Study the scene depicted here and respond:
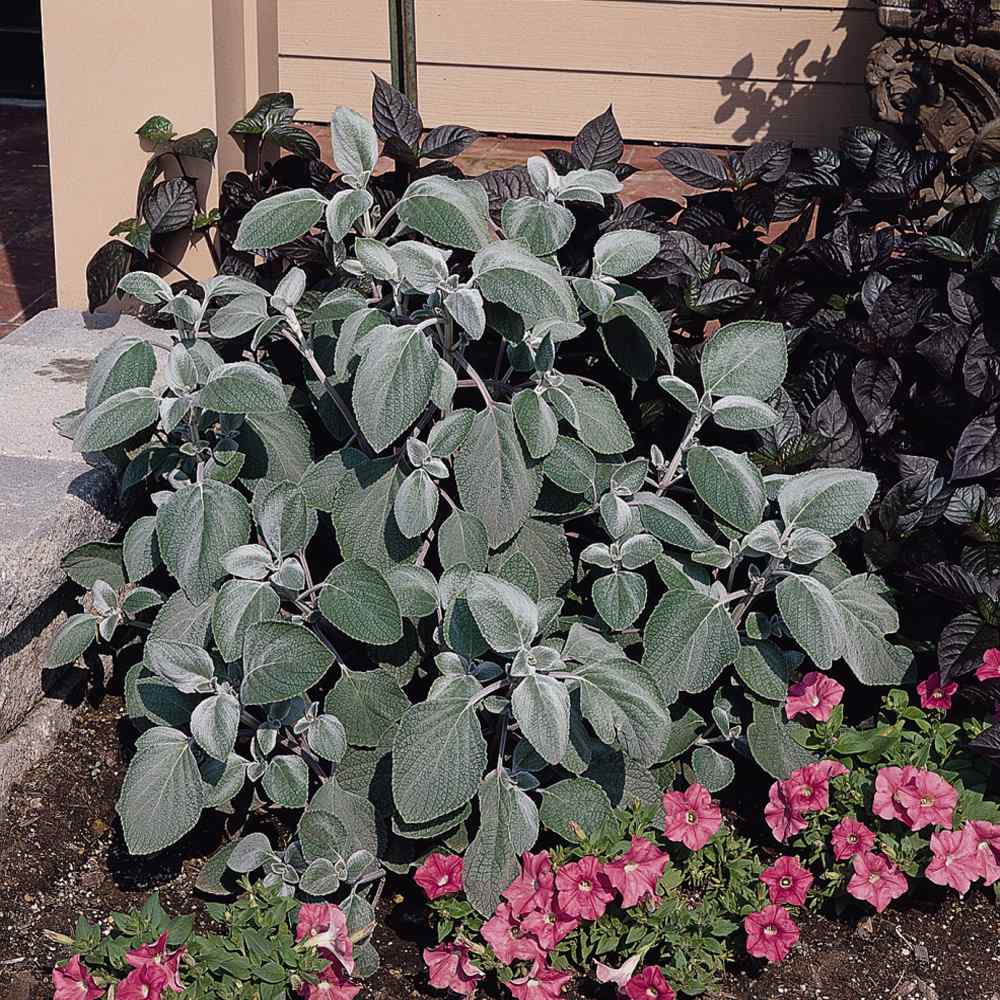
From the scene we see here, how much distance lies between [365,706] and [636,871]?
1.43 ft

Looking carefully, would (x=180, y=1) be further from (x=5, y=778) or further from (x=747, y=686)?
(x=747, y=686)

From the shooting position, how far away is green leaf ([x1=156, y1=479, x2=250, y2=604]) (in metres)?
1.84

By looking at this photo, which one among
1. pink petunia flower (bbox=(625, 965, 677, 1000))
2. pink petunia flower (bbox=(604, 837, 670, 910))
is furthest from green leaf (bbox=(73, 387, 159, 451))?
pink petunia flower (bbox=(625, 965, 677, 1000))

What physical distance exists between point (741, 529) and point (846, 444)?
33 cm

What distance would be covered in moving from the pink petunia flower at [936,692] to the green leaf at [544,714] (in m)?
0.65

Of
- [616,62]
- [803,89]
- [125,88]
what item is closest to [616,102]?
[616,62]

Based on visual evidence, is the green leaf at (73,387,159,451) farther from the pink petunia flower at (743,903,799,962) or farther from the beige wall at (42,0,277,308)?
the pink petunia flower at (743,903,799,962)

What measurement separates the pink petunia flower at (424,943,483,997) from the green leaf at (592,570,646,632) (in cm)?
48

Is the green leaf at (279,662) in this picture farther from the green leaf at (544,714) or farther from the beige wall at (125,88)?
the beige wall at (125,88)

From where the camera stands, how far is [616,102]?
5383mm

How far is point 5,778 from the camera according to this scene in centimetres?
205

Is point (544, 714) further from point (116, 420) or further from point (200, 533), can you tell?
point (116, 420)

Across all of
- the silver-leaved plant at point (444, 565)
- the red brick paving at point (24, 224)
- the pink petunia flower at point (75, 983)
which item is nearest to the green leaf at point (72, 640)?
the silver-leaved plant at point (444, 565)

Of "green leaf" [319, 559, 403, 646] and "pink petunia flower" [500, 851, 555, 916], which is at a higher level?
"green leaf" [319, 559, 403, 646]
